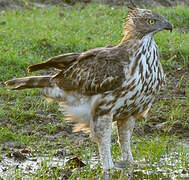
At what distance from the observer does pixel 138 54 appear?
20.4ft

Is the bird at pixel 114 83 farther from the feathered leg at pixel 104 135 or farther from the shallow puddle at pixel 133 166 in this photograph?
the shallow puddle at pixel 133 166

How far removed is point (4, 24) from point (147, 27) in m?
5.88

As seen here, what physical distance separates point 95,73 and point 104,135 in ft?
2.12

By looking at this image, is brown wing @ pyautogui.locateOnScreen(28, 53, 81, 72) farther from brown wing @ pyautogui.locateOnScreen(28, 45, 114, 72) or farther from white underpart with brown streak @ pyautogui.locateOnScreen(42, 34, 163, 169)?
white underpart with brown streak @ pyautogui.locateOnScreen(42, 34, 163, 169)

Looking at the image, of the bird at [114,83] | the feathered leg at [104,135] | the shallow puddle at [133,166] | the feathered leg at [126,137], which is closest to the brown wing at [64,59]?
the bird at [114,83]

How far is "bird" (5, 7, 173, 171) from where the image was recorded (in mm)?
6141

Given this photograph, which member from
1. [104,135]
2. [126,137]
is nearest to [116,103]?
[104,135]

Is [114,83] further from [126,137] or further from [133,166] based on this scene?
[133,166]

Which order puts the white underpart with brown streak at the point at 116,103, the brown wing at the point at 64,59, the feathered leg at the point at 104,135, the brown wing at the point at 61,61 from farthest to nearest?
the brown wing at the point at 61,61 → the brown wing at the point at 64,59 → the feathered leg at the point at 104,135 → the white underpart with brown streak at the point at 116,103

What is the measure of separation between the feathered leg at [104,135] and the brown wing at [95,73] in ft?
0.98

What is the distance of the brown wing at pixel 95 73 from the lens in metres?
6.18

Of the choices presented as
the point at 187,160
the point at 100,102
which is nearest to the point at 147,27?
the point at 100,102

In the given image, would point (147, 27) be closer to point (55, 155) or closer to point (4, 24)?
point (55, 155)

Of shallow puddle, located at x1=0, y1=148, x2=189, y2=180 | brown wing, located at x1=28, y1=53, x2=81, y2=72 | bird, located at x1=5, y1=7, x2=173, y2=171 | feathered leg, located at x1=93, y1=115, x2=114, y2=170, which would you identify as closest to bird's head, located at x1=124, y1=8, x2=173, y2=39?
bird, located at x1=5, y1=7, x2=173, y2=171
